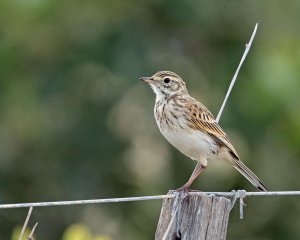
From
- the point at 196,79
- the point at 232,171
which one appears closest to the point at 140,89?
the point at 196,79

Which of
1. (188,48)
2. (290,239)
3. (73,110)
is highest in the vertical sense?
(188,48)

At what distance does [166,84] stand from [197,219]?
10.2ft

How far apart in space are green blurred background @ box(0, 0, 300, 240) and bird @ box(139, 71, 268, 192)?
A: 317cm

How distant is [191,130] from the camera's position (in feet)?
26.3

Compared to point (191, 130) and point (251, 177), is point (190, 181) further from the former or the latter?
point (191, 130)

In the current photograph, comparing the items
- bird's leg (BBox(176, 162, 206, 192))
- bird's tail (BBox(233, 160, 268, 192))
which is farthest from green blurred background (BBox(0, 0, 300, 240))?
bird's leg (BBox(176, 162, 206, 192))

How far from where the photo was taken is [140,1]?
40.8 feet

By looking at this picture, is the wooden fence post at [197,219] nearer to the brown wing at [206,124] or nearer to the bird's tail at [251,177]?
the bird's tail at [251,177]

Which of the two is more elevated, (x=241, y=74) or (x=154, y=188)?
(x=241, y=74)

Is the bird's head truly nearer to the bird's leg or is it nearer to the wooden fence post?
the bird's leg

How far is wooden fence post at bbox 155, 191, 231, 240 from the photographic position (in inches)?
213

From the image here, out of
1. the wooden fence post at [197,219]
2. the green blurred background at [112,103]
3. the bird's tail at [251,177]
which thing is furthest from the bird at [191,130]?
the green blurred background at [112,103]

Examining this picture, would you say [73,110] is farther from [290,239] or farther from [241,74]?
[290,239]

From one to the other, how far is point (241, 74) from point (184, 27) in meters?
1.19
